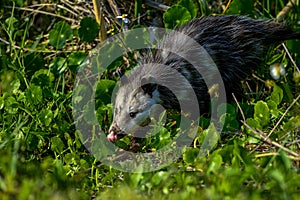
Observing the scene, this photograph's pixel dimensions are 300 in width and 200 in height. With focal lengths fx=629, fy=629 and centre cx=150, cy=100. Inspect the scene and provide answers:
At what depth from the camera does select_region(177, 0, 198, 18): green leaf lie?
184 inches

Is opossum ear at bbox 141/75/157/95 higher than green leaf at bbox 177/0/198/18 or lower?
lower

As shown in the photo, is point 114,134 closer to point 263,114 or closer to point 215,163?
point 263,114

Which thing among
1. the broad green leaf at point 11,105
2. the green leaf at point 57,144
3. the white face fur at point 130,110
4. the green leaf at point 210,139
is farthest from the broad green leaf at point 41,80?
the green leaf at point 210,139

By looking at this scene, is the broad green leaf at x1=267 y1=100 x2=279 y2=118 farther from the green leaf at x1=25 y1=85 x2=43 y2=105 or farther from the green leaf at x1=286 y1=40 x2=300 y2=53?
the green leaf at x1=25 y1=85 x2=43 y2=105

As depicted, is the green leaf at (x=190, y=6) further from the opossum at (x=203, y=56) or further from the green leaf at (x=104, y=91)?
the green leaf at (x=104, y=91)

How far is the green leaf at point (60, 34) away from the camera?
4.72 meters

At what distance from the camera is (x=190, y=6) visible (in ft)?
15.4

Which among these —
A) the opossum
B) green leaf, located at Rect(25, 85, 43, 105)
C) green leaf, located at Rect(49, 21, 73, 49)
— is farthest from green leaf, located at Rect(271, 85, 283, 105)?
green leaf, located at Rect(49, 21, 73, 49)

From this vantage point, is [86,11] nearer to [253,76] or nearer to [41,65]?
[41,65]

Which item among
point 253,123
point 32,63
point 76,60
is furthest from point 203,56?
point 32,63

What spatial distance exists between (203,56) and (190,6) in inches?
19.7

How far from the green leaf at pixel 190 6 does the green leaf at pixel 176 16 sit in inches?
2.7

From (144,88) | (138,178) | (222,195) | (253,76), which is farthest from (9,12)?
(222,195)

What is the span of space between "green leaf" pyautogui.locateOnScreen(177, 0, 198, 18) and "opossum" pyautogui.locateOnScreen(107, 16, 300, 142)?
0.23m
